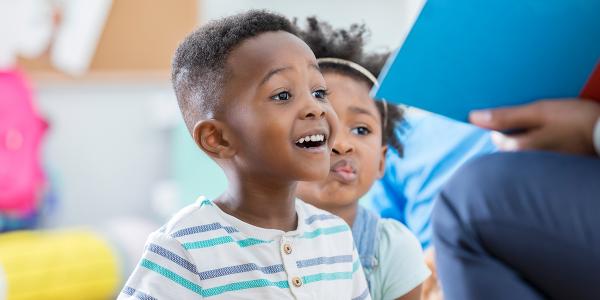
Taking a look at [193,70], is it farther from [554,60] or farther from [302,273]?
[554,60]

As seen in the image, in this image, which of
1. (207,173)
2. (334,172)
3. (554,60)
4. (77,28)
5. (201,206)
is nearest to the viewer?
(554,60)

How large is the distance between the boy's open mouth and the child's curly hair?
32 cm

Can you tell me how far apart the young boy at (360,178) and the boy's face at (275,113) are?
0.24m

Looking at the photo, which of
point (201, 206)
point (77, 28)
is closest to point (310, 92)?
point (201, 206)

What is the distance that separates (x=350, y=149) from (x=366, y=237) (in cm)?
14

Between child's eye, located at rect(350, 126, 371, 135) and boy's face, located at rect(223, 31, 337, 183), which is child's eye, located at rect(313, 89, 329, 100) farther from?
child's eye, located at rect(350, 126, 371, 135)

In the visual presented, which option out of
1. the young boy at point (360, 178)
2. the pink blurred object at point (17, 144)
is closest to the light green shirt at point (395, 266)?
the young boy at point (360, 178)

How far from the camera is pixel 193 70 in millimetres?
1000

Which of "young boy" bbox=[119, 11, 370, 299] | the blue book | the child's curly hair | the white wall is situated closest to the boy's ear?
"young boy" bbox=[119, 11, 370, 299]

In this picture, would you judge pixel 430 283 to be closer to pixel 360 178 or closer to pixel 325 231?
pixel 360 178

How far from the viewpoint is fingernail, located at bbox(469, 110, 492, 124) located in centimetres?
87

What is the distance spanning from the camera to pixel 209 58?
3.22ft

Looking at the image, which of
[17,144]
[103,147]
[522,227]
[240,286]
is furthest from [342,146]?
[103,147]

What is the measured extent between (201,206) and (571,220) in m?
0.43
